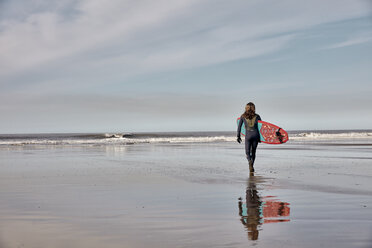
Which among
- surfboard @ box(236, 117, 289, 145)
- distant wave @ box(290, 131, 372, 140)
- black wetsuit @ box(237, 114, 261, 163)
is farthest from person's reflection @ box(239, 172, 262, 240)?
distant wave @ box(290, 131, 372, 140)

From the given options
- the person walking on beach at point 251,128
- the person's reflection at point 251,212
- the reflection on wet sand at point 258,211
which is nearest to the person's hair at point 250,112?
the person walking on beach at point 251,128

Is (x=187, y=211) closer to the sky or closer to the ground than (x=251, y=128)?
closer to the ground

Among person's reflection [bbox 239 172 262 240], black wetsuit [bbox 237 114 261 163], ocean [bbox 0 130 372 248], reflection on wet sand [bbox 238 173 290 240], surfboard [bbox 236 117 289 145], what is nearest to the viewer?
ocean [bbox 0 130 372 248]

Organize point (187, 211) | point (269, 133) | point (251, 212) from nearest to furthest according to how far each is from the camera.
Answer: point (251, 212) < point (187, 211) < point (269, 133)

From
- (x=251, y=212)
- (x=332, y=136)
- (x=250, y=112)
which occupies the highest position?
(x=250, y=112)

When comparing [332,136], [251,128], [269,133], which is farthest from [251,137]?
[332,136]

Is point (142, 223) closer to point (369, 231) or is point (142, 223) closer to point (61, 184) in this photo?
point (369, 231)

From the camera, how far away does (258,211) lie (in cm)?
571

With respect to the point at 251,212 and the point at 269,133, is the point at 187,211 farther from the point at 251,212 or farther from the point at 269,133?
the point at 269,133

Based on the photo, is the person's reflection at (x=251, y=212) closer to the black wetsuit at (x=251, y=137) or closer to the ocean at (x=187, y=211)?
the ocean at (x=187, y=211)

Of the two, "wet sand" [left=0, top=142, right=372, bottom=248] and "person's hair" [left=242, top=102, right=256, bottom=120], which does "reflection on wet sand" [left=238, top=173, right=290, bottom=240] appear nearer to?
"wet sand" [left=0, top=142, right=372, bottom=248]

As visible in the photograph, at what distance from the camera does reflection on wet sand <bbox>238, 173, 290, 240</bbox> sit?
4.86 m

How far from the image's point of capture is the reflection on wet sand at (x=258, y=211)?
4.86m

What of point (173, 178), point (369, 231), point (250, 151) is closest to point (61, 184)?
point (173, 178)
